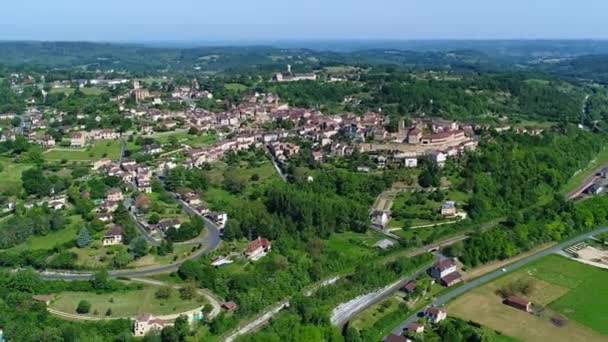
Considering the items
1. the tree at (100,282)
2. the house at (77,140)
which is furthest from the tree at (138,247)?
the house at (77,140)

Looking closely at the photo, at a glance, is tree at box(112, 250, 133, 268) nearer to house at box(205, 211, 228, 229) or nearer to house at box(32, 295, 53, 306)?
house at box(32, 295, 53, 306)

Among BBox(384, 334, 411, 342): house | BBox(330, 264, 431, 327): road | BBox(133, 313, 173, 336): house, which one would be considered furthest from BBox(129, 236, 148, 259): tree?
BBox(384, 334, 411, 342): house

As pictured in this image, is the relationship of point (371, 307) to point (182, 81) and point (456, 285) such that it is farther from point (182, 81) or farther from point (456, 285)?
point (182, 81)

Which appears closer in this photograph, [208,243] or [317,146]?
[208,243]

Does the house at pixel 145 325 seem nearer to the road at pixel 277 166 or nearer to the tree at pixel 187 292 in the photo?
the tree at pixel 187 292

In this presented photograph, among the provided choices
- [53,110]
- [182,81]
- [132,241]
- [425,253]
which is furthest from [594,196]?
[182,81]

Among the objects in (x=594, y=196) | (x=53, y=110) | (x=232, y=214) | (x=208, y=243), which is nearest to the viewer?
(x=208, y=243)
